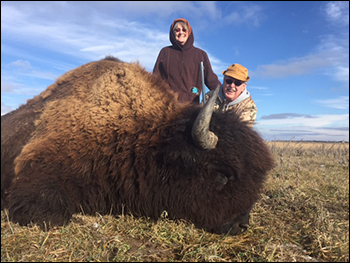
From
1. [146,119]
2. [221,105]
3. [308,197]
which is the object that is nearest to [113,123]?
[146,119]

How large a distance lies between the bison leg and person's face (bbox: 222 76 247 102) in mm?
3601

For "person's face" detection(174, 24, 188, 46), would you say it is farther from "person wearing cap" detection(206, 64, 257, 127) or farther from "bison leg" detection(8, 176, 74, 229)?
"bison leg" detection(8, 176, 74, 229)

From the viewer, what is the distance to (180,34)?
5426 millimetres

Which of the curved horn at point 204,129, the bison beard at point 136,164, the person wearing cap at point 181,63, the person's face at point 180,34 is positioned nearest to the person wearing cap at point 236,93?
the person wearing cap at point 181,63

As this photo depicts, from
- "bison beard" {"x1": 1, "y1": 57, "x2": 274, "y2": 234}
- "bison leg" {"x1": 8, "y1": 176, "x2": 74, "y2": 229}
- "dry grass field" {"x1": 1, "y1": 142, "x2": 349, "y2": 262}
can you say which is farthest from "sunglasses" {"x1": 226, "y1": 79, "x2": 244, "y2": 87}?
"bison leg" {"x1": 8, "y1": 176, "x2": 74, "y2": 229}

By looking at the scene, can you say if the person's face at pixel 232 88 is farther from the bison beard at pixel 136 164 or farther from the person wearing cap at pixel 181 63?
the bison beard at pixel 136 164

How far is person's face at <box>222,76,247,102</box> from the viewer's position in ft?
17.5

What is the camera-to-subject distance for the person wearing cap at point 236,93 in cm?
524

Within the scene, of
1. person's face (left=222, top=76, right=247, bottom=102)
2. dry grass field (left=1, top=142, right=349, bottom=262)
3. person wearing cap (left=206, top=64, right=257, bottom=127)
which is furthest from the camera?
person's face (left=222, top=76, right=247, bottom=102)

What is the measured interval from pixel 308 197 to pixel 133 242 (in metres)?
2.98

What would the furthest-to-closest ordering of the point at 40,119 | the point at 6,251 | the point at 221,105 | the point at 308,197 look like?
1. the point at 221,105
2. the point at 308,197
3. the point at 40,119
4. the point at 6,251

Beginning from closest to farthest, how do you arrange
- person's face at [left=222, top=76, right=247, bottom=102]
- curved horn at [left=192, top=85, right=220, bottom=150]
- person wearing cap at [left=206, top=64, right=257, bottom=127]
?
curved horn at [left=192, top=85, right=220, bottom=150] → person wearing cap at [left=206, top=64, right=257, bottom=127] → person's face at [left=222, top=76, right=247, bottom=102]

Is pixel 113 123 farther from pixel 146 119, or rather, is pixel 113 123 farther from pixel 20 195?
pixel 20 195

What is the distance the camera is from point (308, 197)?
4309mm
